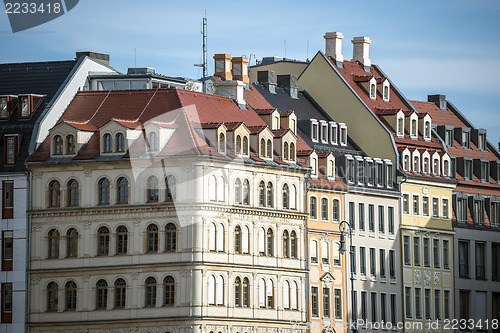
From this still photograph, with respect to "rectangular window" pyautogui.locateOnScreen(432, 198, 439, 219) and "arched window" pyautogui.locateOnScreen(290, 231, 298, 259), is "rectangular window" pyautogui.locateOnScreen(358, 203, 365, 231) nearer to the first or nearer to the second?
"arched window" pyautogui.locateOnScreen(290, 231, 298, 259)

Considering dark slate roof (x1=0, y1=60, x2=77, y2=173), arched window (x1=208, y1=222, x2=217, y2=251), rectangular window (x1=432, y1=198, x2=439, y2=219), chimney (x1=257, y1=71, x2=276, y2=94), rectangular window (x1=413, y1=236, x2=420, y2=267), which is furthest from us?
rectangular window (x1=432, y1=198, x2=439, y2=219)

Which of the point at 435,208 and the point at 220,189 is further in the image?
the point at 435,208

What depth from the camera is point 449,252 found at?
566ft

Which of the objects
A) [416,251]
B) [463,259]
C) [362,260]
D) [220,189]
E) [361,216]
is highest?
[220,189]

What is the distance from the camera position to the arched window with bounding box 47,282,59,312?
145875 mm

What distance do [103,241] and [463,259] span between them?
39.8 m

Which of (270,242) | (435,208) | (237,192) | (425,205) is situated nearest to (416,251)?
(425,205)

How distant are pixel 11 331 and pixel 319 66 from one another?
127 feet

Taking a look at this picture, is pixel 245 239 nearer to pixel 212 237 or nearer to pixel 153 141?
Answer: pixel 212 237

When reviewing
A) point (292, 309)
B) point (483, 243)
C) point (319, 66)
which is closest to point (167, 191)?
point (292, 309)

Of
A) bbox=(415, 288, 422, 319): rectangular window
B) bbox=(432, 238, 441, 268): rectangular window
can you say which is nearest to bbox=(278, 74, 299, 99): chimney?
bbox=(432, 238, 441, 268): rectangular window

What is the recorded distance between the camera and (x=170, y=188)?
475 ft

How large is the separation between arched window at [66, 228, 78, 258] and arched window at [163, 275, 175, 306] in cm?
699

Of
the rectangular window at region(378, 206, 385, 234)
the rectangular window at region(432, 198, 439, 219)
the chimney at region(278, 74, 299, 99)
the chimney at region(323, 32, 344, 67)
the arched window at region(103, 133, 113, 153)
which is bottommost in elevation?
the rectangular window at region(378, 206, 385, 234)
